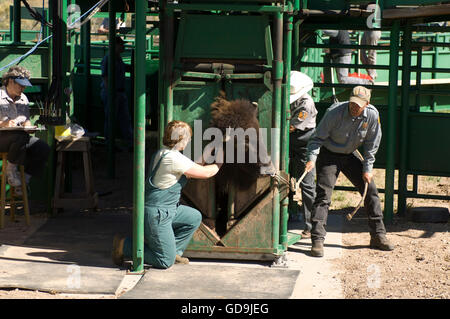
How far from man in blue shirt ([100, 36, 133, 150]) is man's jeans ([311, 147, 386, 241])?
5671 mm

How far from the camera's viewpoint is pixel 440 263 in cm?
800

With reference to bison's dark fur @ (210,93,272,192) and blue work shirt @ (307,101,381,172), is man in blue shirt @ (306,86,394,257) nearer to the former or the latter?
blue work shirt @ (307,101,381,172)

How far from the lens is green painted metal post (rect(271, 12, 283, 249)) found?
7.56m

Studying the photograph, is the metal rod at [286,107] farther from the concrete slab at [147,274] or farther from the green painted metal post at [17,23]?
the green painted metal post at [17,23]

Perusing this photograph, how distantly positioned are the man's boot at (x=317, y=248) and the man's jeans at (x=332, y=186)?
0.04 m

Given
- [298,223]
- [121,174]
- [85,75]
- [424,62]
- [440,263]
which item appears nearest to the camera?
[440,263]

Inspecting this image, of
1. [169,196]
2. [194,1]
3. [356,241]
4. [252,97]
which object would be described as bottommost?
[356,241]

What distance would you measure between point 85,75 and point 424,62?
6.88 meters

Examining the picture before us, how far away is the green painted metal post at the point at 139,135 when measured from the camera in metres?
7.06

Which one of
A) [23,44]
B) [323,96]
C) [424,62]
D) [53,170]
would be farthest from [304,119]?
[424,62]

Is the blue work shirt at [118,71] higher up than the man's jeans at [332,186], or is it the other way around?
the blue work shirt at [118,71]

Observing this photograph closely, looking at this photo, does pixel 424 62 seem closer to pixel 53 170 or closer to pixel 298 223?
pixel 298 223

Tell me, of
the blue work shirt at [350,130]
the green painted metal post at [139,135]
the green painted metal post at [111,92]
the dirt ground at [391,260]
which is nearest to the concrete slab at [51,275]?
the dirt ground at [391,260]

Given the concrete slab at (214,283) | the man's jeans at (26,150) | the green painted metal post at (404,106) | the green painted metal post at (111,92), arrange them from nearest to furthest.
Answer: the concrete slab at (214,283) < the man's jeans at (26,150) < the green painted metal post at (404,106) < the green painted metal post at (111,92)
